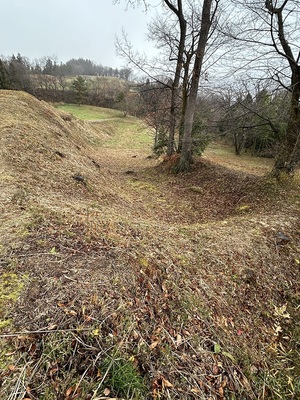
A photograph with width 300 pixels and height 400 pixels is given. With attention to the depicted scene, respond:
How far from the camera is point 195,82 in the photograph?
7.44 m

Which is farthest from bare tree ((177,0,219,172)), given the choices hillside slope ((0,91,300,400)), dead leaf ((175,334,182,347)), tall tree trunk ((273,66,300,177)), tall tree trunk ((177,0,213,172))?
dead leaf ((175,334,182,347))

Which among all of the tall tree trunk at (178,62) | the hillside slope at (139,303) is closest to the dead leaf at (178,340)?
the hillside slope at (139,303)

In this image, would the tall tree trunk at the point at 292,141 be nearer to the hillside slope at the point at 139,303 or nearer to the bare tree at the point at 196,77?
the hillside slope at the point at 139,303

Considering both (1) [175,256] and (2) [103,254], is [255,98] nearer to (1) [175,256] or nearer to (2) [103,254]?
(1) [175,256]

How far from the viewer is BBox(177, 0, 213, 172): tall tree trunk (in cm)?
674

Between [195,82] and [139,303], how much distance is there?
7592mm

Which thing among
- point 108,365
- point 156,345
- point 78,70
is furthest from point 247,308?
point 78,70

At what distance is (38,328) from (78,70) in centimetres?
14289

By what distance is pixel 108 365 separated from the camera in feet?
5.34

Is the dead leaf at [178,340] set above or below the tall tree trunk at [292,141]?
below

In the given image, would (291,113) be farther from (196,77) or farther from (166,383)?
(166,383)

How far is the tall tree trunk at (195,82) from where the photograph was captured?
674cm

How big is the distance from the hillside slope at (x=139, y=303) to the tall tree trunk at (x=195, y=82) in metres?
4.44

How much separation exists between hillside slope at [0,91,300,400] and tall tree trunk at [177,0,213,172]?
4.44 metres
